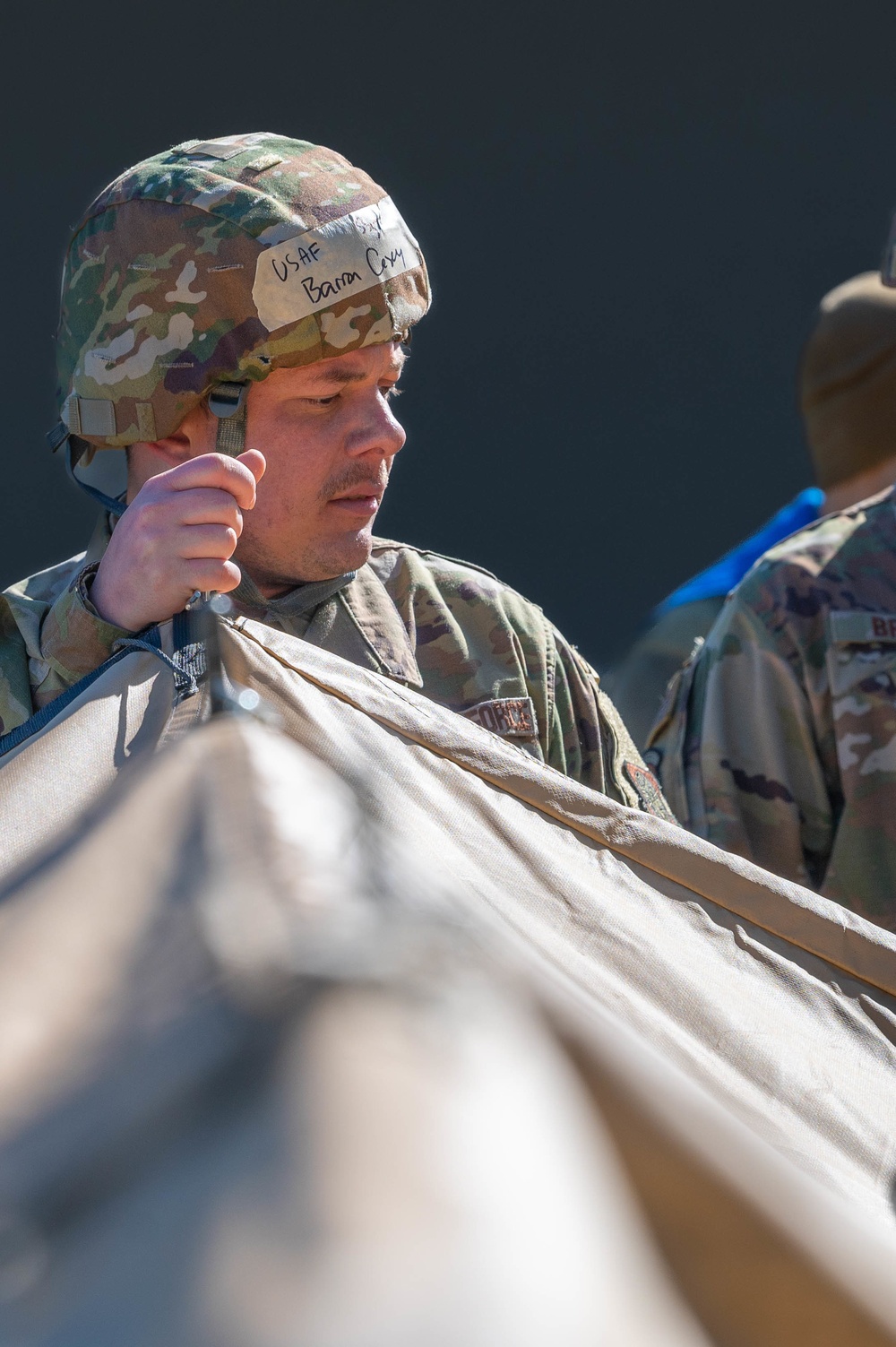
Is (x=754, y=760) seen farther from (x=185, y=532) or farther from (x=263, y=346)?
(x=185, y=532)

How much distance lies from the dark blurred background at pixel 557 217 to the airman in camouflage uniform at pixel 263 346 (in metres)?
2.61

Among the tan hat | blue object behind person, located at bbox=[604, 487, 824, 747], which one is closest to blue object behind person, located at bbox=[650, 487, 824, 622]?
blue object behind person, located at bbox=[604, 487, 824, 747]

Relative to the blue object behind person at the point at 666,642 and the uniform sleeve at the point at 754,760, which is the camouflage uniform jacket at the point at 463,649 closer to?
the uniform sleeve at the point at 754,760

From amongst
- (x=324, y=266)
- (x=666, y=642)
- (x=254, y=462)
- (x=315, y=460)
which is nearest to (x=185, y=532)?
(x=254, y=462)

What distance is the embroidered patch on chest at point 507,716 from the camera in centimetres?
170

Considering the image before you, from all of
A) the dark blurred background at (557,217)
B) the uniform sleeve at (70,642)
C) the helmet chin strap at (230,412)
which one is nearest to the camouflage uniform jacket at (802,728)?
the helmet chin strap at (230,412)

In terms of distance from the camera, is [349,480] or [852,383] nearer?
[349,480]

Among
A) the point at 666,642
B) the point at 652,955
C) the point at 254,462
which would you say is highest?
the point at 254,462

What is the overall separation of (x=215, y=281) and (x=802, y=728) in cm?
123

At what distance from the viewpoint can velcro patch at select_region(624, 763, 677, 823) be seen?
1.76 m

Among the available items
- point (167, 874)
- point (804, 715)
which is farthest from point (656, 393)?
point (167, 874)

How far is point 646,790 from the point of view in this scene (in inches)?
70.6

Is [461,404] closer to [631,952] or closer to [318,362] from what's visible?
[318,362]

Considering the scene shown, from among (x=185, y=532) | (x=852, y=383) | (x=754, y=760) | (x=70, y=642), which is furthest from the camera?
(x=852, y=383)
